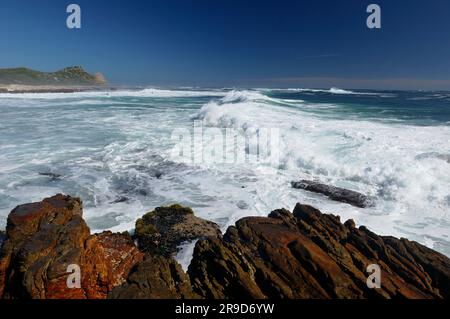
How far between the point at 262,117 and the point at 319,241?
803 inches

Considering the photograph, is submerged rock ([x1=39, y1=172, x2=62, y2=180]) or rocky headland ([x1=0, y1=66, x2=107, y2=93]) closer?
submerged rock ([x1=39, y1=172, x2=62, y2=180])

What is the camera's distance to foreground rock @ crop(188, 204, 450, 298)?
15.8ft

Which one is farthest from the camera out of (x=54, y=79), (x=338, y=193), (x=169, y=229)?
(x=54, y=79)

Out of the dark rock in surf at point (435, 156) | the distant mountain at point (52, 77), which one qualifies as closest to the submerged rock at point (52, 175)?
the dark rock in surf at point (435, 156)

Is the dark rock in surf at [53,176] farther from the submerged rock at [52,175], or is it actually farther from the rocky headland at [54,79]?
the rocky headland at [54,79]

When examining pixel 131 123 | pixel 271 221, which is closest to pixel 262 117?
pixel 131 123

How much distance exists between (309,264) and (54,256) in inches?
158

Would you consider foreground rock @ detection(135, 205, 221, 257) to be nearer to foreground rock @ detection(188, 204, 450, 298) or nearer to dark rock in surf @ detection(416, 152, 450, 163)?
foreground rock @ detection(188, 204, 450, 298)

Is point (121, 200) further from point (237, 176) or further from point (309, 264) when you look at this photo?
point (309, 264)

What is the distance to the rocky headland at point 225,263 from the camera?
4.61 m

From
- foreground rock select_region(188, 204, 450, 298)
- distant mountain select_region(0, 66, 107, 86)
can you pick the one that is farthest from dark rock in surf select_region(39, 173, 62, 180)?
distant mountain select_region(0, 66, 107, 86)

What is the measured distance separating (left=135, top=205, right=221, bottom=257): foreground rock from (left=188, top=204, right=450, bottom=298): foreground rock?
1.28 meters

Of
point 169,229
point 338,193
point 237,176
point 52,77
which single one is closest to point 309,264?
point 169,229

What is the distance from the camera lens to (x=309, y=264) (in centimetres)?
505
